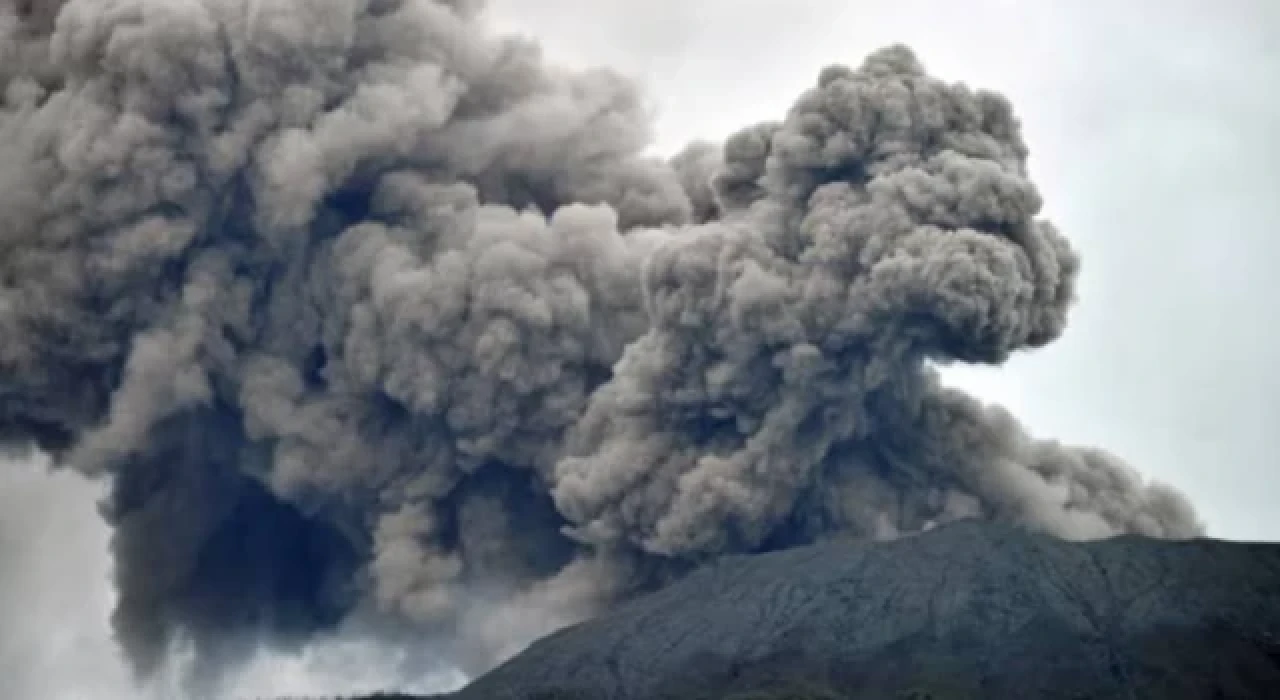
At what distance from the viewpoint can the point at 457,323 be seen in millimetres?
109812

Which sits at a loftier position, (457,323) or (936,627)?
(457,323)

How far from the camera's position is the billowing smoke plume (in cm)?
10812

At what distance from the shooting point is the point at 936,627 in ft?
357

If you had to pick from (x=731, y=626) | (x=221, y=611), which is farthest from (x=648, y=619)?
(x=221, y=611)

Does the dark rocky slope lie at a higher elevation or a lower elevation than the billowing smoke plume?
lower

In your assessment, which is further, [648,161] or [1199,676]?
[648,161]

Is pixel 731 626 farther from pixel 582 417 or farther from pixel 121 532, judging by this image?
pixel 121 532

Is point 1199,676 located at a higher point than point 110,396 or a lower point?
lower

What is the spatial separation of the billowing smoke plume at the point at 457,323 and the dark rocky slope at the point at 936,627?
28.3 inches

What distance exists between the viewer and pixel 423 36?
368 ft

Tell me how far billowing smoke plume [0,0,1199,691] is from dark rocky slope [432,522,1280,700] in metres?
0.72

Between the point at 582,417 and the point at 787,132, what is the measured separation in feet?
21.3

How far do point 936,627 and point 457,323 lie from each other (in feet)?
34.4

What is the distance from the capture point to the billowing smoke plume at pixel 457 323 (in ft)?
355
